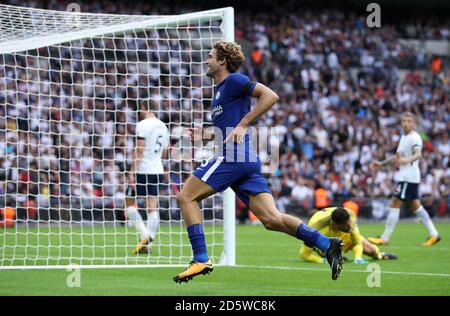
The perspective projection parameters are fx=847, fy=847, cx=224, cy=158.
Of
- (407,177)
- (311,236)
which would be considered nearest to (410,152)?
(407,177)

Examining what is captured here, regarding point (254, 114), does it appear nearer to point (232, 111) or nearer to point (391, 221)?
point (232, 111)

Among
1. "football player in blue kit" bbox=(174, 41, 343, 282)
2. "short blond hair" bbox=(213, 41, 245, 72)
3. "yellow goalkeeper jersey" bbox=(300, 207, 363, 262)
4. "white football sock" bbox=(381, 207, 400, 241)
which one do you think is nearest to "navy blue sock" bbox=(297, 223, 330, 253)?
"football player in blue kit" bbox=(174, 41, 343, 282)

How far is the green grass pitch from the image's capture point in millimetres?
8266

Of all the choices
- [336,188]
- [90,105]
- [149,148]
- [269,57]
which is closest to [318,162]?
[336,188]

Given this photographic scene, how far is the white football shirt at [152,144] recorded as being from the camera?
42.6ft

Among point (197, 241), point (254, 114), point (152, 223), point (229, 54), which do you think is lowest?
point (152, 223)

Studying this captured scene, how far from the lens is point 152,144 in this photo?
43.1 ft

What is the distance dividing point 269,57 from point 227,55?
78.2 feet

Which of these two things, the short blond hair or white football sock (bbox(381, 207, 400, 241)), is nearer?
the short blond hair

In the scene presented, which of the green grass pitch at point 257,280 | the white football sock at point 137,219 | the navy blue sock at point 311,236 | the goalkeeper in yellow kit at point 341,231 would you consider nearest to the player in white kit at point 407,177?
the green grass pitch at point 257,280

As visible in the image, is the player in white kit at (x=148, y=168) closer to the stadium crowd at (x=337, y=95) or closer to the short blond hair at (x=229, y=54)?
the short blond hair at (x=229, y=54)

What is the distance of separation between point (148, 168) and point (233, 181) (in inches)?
197

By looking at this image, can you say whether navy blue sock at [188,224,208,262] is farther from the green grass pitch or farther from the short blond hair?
→ the short blond hair

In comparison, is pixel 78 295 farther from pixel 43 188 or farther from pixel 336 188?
pixel 336 188
